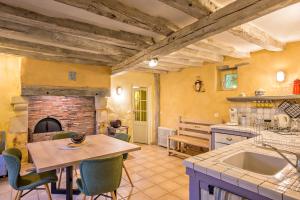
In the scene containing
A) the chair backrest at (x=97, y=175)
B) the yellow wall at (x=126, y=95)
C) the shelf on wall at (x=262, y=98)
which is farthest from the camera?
the yellow wall at (x=126, y=95)

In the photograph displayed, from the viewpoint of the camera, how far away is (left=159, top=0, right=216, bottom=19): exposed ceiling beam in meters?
1.71

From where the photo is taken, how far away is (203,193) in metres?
1.39

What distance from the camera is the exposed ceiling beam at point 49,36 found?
2.35m

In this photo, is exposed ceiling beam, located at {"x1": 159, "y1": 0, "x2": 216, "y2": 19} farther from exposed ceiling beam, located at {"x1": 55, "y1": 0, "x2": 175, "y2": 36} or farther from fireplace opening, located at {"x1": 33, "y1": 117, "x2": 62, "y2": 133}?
fireplace opening, located at {"x1": 33, "y1": 117, "x2": 62, "y2": 133}

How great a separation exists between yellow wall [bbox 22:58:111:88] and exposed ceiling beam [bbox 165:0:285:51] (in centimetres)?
321

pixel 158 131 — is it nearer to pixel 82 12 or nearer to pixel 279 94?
pixel 279 94

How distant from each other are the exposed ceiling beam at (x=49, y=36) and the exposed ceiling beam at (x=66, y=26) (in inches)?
7.4

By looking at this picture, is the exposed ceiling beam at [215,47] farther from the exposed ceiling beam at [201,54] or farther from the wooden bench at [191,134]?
the wooden bench at [191,134]

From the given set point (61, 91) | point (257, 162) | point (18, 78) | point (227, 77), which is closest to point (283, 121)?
point (227, 77)

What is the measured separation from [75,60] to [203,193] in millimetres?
3775

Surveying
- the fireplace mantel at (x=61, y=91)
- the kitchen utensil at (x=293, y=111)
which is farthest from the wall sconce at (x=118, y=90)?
the kitchen utensil at (x=293, y=111)

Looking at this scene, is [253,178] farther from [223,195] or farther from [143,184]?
[143,184]

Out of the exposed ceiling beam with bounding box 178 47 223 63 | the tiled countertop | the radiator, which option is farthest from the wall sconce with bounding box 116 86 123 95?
the tiled countertop

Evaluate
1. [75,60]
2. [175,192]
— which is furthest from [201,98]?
[75,60]
